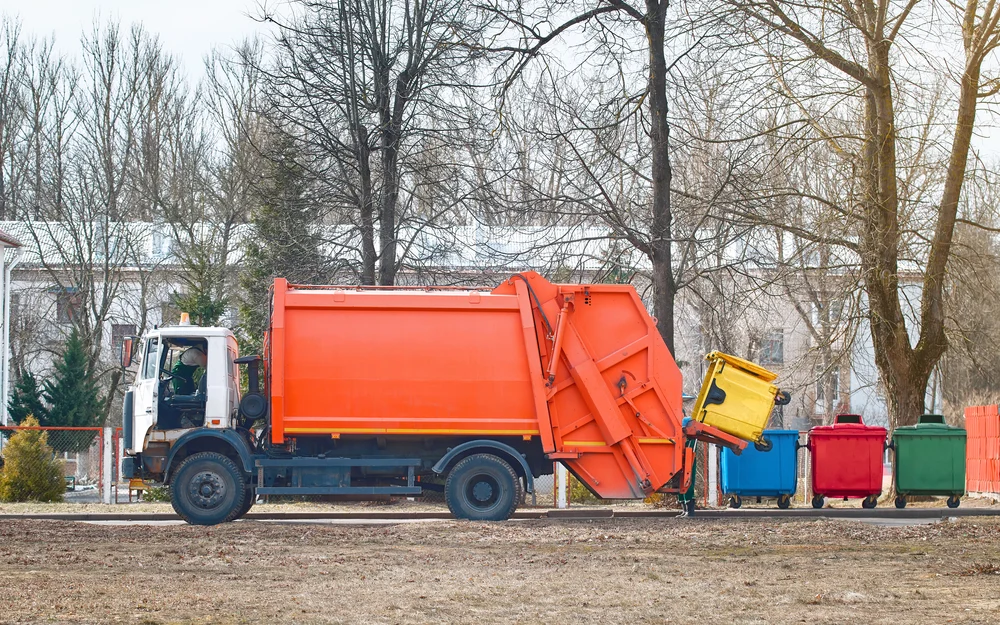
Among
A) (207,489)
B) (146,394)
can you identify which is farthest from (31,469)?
(207,489)

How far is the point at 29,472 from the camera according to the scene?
66.8 feet

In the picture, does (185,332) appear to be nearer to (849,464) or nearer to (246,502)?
(246,502)

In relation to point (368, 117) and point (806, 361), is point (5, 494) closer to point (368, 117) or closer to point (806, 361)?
point (368, 117)

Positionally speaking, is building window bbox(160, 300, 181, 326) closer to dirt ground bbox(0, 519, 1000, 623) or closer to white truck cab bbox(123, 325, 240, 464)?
white truck cab bbox(123, 325, 240, 464)

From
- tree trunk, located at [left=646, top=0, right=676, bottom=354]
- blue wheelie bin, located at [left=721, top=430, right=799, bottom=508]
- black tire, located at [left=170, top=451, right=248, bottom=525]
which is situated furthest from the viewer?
tree trunk, located at [left=646, top=0, right=676, bottom=354]

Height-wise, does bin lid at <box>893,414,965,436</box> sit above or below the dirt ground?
above

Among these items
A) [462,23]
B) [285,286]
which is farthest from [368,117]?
[285,286]

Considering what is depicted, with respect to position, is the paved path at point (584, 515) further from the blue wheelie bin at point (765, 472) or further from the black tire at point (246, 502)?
the black tire at point (246, 502)

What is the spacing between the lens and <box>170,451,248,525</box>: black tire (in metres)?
14.0

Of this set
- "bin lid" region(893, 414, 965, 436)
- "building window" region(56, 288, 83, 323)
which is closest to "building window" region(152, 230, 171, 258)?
"building window" region(56, 288, 83, 323)

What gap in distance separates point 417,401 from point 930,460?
921 centimetres

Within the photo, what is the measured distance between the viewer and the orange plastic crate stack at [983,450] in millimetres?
20281

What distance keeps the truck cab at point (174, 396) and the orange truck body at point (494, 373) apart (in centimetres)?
77

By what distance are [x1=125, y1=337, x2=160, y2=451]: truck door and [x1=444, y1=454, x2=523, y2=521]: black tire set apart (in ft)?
13.1
